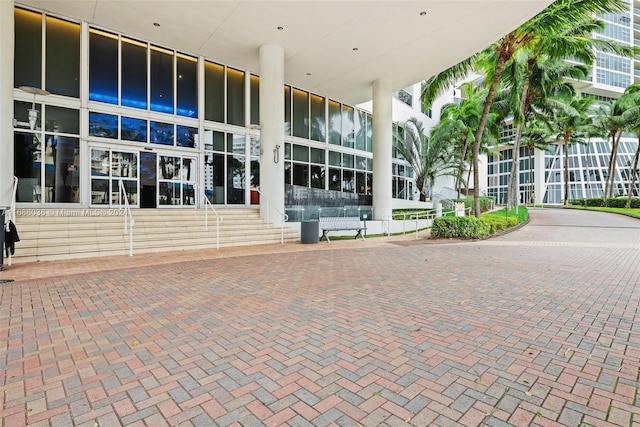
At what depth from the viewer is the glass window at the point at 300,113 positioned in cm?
1905

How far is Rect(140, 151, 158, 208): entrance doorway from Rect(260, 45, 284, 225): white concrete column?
460 cm

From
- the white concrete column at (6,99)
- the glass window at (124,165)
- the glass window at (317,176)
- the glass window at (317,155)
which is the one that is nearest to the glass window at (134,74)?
the glass window at (124,165)

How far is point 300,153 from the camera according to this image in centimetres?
1917

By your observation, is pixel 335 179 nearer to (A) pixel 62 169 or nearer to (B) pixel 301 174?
(B) pixel 301 174

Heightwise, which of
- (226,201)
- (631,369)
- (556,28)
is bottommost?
(631,369)

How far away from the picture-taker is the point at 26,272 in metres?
6.72

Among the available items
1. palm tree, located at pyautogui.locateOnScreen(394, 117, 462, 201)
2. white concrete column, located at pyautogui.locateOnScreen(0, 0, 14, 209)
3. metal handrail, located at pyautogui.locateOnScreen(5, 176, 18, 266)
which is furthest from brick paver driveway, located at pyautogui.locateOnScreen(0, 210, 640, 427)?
palm tree, located at pyautogui.locateOnScreen(394, 117, 462, 201)

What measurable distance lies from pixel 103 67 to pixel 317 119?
1092 centimetres

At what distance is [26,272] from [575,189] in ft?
195

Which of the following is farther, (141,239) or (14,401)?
(141,239)

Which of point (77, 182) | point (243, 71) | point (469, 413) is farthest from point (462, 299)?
point (243, 71)

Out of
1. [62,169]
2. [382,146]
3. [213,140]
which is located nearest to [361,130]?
[382,146]

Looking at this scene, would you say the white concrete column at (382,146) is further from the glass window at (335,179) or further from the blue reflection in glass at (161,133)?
the blue reflection in glass at (161,133)

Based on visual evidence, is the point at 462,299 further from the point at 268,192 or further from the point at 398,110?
the point at 398,110
